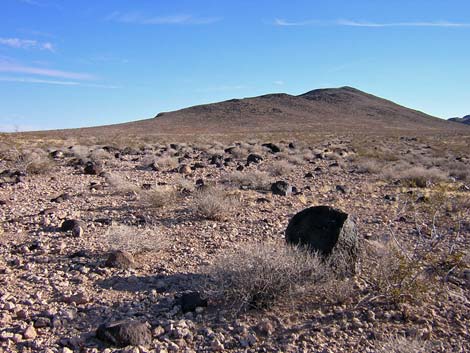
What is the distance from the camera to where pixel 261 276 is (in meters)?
Result: 4.71

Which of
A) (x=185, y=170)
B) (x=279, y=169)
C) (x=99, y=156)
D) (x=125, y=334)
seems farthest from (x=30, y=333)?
(x=99, y=156)

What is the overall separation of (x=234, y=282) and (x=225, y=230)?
2.98m

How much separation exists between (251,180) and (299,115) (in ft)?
292

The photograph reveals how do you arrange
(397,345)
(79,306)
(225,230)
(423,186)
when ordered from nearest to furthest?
1. (397,345)
2. (79,306)
3. (225,230)
4. (423,186)

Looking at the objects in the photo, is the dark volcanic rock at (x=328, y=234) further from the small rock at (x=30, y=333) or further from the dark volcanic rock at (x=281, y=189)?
the dark volcanic rock at (x=281, y=189)

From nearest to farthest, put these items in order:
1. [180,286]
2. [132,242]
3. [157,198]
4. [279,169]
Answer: [180,286] < [132,242] < [157,198] < [279,169]

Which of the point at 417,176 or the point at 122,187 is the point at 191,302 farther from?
the point at 417,176

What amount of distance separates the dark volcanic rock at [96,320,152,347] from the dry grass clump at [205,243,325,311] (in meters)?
0.85

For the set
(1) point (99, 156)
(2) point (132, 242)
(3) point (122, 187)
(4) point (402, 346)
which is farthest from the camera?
(1) point (99, 156)

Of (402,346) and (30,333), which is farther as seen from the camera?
(30,333)

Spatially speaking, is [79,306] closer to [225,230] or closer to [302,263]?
[302,263]

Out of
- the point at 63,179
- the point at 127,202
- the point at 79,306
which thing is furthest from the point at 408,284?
the point at 63,179

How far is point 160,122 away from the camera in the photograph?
94188 millimetres

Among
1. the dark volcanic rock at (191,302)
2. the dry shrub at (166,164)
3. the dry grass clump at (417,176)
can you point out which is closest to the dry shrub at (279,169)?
the dry grass clump at (417,176)
